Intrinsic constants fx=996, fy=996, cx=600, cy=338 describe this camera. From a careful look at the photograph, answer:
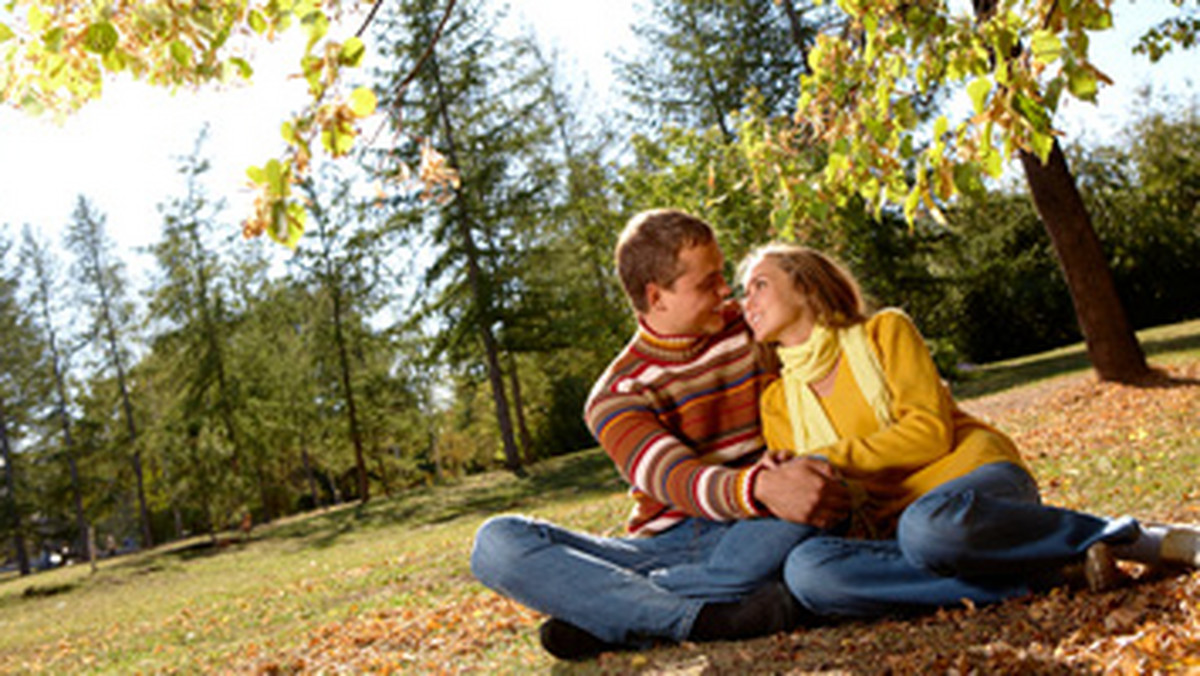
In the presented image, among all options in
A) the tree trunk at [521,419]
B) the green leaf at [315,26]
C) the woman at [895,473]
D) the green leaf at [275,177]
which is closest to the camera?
the green leaf at [275,177]

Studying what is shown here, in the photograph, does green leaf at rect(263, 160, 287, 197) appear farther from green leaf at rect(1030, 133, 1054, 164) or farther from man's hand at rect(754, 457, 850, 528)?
green leaf at rect(1030, 133, 1054, 164)

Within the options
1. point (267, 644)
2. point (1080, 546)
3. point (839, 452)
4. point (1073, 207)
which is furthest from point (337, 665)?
point (1073, 207)

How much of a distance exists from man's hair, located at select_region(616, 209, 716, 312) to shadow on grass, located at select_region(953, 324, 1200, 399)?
46.9 ft

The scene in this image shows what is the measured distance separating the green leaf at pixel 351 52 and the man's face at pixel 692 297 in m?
1.40

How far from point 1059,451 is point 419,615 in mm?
5101

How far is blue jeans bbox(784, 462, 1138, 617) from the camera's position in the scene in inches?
112

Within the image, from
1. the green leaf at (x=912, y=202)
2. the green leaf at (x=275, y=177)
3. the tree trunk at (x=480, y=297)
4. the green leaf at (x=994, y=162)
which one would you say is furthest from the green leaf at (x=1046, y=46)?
the tree trunk at (x=480, y=297)

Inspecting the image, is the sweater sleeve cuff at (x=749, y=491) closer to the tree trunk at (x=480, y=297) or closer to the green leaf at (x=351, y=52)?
the green leaf at (x=351, y=52)

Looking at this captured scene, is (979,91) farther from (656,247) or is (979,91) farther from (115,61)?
(115,61)

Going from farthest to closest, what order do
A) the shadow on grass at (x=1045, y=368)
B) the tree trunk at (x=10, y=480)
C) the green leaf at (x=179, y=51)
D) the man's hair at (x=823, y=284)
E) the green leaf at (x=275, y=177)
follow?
1. the tree trunk at (x=10, y=480)
2. the shadow on grass at (x=1045, y=368)
3. the man's hair at (x=823, y=284)
4. the green leaf at (x=179, y=51)
5. the green leaf at (x=275, y=177)

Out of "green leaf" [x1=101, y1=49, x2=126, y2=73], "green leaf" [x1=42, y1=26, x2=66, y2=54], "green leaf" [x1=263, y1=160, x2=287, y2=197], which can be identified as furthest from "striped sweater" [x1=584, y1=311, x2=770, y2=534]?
"green leaf" [x1=42, y1=26, x2=66, y2=54]

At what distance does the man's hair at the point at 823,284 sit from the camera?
3379 mm

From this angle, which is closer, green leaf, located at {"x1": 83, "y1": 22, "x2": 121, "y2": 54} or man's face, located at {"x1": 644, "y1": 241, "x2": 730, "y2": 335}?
green leaf, located at {"x1": 83, "y1": 22, "x2": 121, "y2": 54}

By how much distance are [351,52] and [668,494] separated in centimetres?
172
